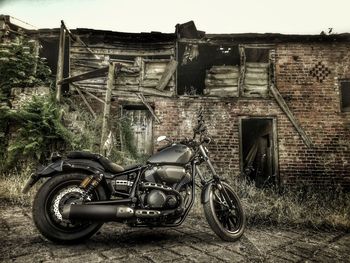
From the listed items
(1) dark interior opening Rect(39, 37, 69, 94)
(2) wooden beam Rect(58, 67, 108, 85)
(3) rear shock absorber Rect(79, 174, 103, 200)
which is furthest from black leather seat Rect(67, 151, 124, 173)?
(1) dark interior opening Rect(39, 37, 69, 94)

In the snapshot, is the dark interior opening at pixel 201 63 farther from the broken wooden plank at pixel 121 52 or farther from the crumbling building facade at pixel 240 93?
the broken wooden plank at pixel 121 52

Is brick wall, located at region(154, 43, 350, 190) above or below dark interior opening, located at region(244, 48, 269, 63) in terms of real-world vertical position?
below

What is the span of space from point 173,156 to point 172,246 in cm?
96

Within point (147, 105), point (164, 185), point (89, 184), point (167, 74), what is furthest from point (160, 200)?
point (167, 74)

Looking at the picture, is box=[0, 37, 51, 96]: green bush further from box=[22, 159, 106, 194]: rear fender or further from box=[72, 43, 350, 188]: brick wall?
box=[22, 159, 106, 194]: rear fender

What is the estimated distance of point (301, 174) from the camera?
8.70 meters

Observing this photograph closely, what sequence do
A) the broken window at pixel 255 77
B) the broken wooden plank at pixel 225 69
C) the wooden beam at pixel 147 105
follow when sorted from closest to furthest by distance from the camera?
the wooden beam at pixel 147 105, the broken window at pixel 255 77, the broken wooden plank at pixel 225 69

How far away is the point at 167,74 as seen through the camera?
920 centimetres

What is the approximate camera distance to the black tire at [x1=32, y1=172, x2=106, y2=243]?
287cm

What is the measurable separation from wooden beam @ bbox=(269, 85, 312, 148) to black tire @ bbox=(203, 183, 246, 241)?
6.06 meters

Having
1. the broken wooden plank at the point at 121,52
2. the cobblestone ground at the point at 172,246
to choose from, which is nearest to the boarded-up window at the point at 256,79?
the broken wooden plank at the point at 121,52

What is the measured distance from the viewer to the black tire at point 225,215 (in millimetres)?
3229

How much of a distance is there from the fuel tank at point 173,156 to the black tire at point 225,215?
1.61 ft

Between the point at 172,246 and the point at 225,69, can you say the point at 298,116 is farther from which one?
the point at 172,246
